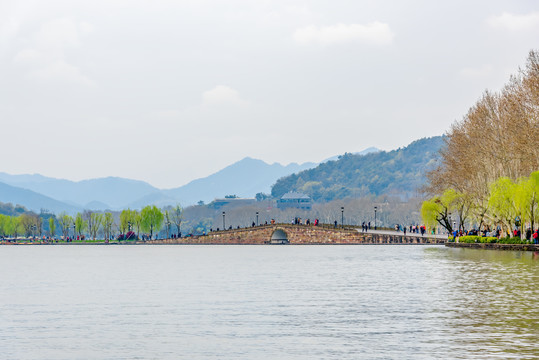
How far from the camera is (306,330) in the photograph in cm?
2480

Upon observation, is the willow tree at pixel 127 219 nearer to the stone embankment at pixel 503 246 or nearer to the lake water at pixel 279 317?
the stone embankment at pixel 503 246

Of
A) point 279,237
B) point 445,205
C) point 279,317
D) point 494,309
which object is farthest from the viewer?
point 279,237

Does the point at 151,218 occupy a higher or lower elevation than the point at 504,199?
higher

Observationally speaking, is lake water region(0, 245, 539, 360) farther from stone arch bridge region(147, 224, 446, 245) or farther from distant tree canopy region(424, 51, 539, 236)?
stone arch bridge region(147, 224, 446, 245)

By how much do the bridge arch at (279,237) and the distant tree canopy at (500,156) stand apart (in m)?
54.8

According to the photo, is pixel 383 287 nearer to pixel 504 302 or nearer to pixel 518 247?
pixel 504 302

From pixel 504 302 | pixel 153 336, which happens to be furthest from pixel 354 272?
pixel 153 336

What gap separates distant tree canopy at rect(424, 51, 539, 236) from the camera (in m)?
68.9

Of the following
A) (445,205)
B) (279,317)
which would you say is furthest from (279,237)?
(279,317)

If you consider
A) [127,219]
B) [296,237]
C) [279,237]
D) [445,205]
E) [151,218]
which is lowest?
[296,237]

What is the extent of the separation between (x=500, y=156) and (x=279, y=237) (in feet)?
269

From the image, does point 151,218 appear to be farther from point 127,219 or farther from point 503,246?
point 503,246

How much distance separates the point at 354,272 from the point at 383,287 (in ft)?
44.6

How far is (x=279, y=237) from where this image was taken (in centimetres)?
15675
